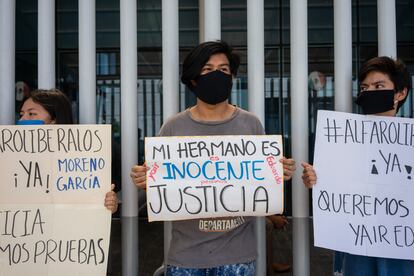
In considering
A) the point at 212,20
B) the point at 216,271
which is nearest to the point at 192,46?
the point at 212,20

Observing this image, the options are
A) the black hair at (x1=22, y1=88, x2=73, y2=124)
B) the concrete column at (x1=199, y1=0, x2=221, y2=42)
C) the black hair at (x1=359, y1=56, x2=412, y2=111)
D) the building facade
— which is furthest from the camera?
the building facade

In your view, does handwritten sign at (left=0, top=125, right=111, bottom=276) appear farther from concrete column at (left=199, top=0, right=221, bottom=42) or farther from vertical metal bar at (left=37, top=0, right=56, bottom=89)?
concrete column at (left=199, top=0, right=221, bottom=42)

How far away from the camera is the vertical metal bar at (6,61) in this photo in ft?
8.12

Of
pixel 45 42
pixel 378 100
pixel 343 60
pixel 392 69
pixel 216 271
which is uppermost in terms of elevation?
pixel 45 42

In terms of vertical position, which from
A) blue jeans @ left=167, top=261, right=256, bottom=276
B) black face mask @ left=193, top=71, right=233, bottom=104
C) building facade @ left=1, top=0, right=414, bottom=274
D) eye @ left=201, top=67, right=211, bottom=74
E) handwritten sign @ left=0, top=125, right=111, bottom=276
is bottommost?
blue jeans @ left=167, top=261, right=256, bottom=276

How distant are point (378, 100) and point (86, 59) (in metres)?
1.55

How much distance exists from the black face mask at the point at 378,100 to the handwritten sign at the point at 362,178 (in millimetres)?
71

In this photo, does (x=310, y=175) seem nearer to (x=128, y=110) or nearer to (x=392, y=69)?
(x=392, y=69)

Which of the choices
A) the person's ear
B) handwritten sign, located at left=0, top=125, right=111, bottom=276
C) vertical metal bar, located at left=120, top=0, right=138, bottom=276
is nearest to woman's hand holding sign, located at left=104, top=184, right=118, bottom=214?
handwritten sign, located at left=0, top=125, right=111, bottom=276

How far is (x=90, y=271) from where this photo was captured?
2072 mm

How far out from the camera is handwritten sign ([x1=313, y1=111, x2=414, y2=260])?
6.86 ft

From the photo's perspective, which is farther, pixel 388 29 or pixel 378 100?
pixel 388 29

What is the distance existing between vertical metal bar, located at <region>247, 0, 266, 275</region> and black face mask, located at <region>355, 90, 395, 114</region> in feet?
2.03

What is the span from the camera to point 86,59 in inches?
97.7
